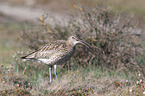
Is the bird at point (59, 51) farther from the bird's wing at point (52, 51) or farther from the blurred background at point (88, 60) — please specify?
the blurred background at point (88, 60)

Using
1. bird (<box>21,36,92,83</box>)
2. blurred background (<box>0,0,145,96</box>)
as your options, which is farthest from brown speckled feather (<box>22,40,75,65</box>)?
blurred background (<box>0,0,145,96</box>)

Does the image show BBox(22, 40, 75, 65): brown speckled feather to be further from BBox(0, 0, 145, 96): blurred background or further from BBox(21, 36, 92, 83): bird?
BBox(0, 0, 145, 96): blurred background

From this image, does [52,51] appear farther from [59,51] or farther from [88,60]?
[88,60]

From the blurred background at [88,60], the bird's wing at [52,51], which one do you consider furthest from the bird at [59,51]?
the blurred background at [88,60]

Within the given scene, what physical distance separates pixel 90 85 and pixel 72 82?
0.55 metres

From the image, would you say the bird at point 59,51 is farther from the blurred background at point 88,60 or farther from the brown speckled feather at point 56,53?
the blurred background at point 88,60

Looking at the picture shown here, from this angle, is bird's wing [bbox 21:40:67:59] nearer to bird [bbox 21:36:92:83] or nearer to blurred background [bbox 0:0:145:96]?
bird [bbox 21:36:92:83]

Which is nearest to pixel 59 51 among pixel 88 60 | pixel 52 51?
pixel 52 51

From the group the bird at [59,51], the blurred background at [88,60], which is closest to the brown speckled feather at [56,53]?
the bird at [59,51]

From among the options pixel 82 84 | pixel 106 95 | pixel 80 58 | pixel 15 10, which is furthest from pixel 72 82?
pixel 15 10

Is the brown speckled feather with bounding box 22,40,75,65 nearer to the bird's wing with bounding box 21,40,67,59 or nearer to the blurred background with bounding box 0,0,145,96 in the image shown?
the bird's wing with bounding box 21,40,67,59

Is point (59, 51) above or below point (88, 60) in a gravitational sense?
above

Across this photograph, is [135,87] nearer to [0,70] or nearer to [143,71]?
[143,71]

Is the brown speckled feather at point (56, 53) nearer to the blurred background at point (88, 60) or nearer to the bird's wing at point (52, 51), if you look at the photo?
the bird's wing at point (52, 51)
